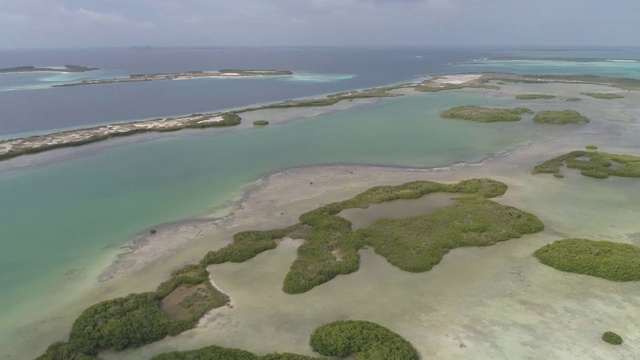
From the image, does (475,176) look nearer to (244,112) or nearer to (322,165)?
(322,165)

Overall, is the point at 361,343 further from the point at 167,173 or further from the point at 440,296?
the point at 167,173

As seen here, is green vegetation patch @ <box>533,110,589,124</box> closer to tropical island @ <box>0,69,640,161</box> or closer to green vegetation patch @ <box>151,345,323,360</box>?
tropical island @ <box>0,69,640,161</box>

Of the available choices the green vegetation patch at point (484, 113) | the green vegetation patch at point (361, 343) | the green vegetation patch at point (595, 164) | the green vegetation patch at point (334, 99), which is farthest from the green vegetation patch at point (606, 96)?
the green vegetation patch at point (361, 343)

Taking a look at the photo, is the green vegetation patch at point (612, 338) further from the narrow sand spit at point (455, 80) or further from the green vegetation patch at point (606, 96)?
the narrow sand spit at point (455, 80)

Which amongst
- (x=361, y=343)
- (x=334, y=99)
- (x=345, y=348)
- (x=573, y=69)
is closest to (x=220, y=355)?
(x=345, y=348)

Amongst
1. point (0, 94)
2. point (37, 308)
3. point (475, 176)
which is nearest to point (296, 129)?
point (475, 176)

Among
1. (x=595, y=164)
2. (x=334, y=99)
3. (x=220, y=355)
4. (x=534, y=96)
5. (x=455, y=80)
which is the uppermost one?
(x=455, y=80)

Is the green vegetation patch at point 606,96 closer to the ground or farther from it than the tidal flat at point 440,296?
farther from it
